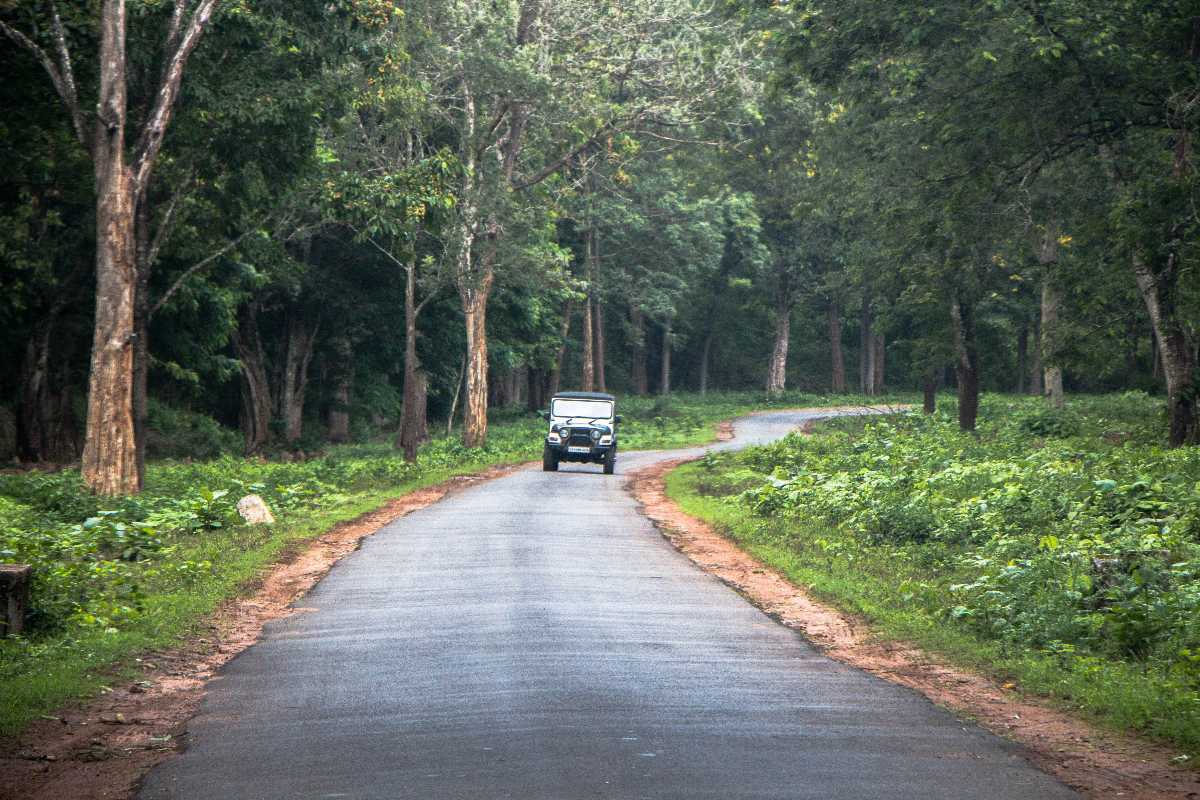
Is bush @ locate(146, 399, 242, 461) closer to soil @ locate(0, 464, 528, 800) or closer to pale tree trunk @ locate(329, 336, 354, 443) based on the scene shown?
pale tree trunk @ locate(329, 336, 354, 443)

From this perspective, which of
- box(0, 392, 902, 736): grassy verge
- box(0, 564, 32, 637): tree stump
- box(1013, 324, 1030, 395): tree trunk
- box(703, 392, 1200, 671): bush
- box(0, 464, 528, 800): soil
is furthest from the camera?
box(1013, 324, 1030, 395): tree trunk

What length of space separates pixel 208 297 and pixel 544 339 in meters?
24.1

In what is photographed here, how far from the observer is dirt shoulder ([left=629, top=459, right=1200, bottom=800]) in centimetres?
758

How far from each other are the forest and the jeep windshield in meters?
3.62

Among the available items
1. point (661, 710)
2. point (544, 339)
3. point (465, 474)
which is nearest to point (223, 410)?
point (544, 339)

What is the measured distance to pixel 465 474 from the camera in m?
36.1

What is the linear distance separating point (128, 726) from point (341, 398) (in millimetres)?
44368

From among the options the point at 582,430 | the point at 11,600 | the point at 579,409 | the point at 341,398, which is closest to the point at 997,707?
the point at 11,600

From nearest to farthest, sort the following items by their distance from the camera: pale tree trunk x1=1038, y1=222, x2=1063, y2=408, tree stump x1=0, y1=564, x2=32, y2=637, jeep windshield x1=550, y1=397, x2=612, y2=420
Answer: tree stump x1=0, y1=564, x2=32, y2=637, pale tree trunk x1=1038, y1=222, x2=1063, y2=408, jeep windshield x1=550, y1=397, x2=612, y2=420

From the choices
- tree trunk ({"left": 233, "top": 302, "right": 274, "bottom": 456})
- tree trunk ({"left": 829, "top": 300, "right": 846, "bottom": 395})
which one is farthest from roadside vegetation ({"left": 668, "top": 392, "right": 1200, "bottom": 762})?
tree trunk ({"left": 829, "top": 300, "right": 846, "bottom": 395})

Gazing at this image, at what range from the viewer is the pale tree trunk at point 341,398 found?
167ft

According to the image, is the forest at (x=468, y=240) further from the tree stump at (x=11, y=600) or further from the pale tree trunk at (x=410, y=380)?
the tree stump at (x=11, y=600)

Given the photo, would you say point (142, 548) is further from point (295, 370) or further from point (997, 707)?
point (295, 370)

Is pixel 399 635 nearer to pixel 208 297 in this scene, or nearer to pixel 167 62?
pixel 167 62
